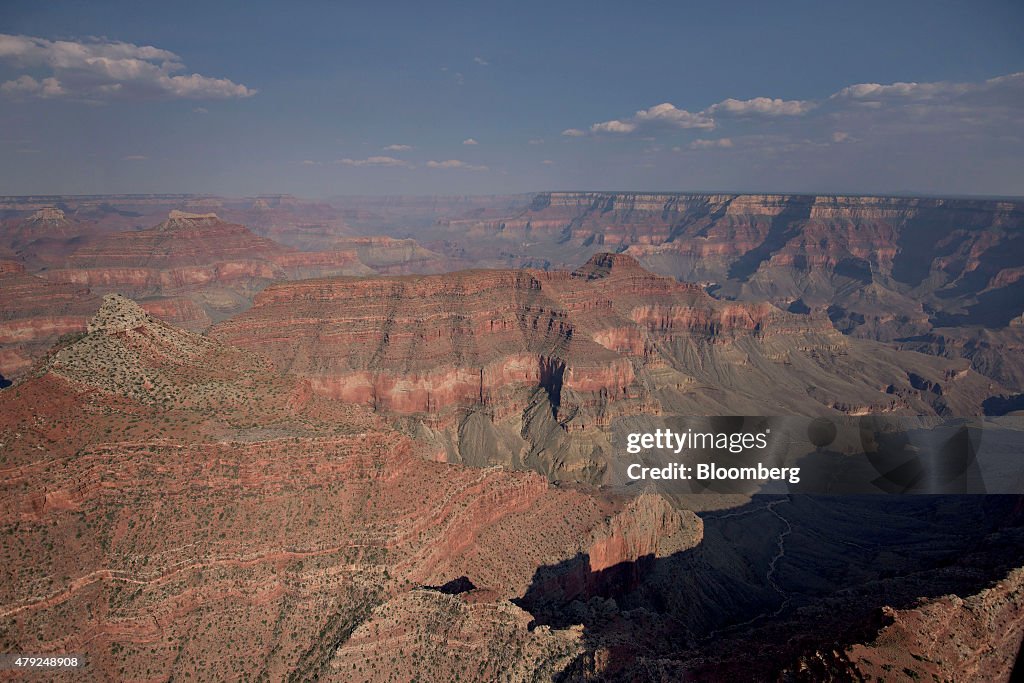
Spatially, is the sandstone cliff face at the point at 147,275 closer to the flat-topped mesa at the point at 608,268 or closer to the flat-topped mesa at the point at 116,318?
the flat-topped mesa at the point at 608,268

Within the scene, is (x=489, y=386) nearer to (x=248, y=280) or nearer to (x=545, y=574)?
(x=545, y=574)

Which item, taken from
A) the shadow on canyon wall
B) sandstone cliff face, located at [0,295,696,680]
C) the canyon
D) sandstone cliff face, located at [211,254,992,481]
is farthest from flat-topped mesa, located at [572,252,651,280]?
sandstone cliff face, located at [0,295,696,680]

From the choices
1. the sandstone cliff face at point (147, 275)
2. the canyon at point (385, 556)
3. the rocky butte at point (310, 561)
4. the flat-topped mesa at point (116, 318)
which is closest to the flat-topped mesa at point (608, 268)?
the canyon at point (385, 556)

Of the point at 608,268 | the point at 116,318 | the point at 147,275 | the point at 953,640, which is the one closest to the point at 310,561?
the point at 116,318

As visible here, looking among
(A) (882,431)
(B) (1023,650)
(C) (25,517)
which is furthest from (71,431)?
(A) (882,431)

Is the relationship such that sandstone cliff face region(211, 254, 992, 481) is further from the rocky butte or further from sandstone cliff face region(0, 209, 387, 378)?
sandstone cliff face region(0, 209, 387, 378)

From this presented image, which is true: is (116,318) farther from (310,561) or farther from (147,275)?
(147,275)
